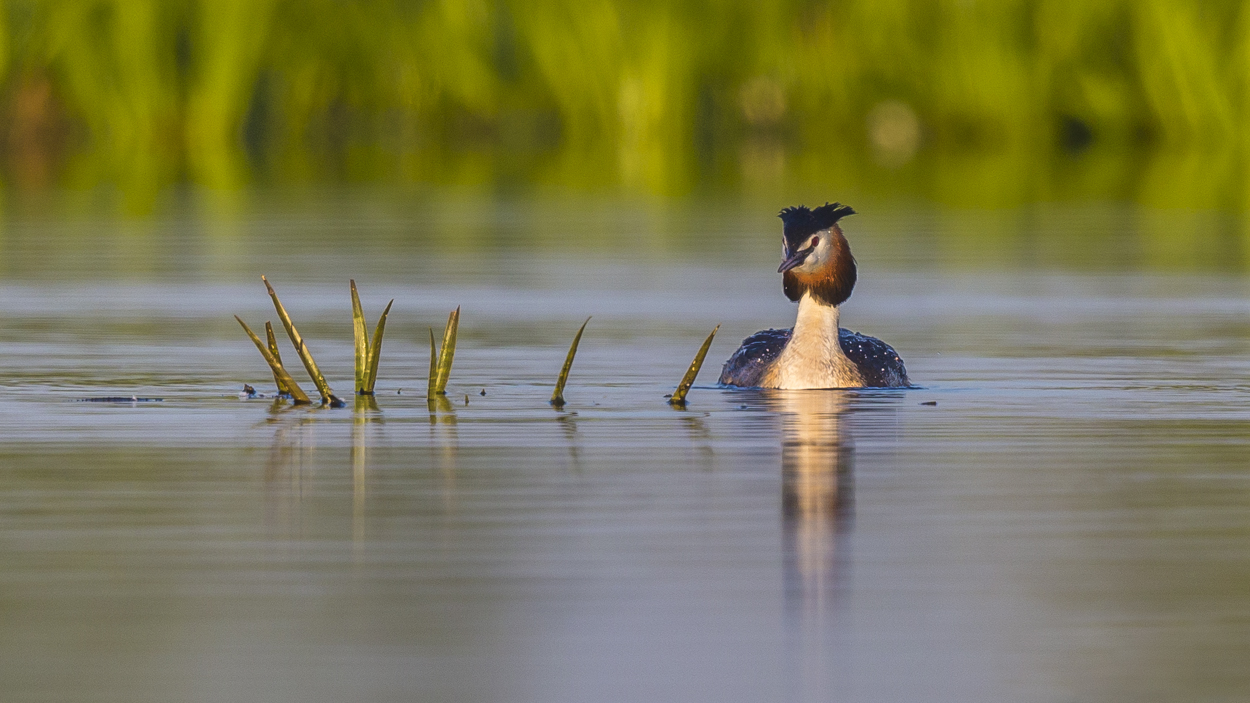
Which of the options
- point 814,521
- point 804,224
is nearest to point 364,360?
point 804,224

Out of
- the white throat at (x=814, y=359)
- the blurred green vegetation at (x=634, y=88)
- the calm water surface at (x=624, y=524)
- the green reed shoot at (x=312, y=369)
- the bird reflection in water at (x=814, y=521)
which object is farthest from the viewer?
the blurred green vegetation at (x=634, y=88)

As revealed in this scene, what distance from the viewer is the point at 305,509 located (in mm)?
6461

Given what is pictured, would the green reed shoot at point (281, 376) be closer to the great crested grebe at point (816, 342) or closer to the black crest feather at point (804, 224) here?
the great crested grebe at point (816, 342)

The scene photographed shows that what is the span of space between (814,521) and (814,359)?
357 centimetres

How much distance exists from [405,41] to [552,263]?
1961 centimetres

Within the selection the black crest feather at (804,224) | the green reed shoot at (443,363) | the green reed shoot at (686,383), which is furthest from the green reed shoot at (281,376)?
the black crest feather at (804,224)

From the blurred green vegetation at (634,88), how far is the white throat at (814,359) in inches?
660

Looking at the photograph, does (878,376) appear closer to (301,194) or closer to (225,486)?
(225,486)

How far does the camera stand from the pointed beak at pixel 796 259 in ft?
32.3

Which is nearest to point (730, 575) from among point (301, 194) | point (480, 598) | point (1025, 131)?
point (480, 598)

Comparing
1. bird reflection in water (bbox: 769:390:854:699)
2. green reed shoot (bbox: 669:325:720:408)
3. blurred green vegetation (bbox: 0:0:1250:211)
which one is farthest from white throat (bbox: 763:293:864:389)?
blurred green vegetation (bbox: 0:0:1250:211)

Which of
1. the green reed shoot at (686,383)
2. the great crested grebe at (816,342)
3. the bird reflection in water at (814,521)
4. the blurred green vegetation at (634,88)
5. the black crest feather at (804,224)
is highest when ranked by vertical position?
the blurred green vegetation at (634,88)

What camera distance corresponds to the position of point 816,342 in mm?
9828

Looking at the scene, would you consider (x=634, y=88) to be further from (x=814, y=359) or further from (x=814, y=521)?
(x=814, y=521)
